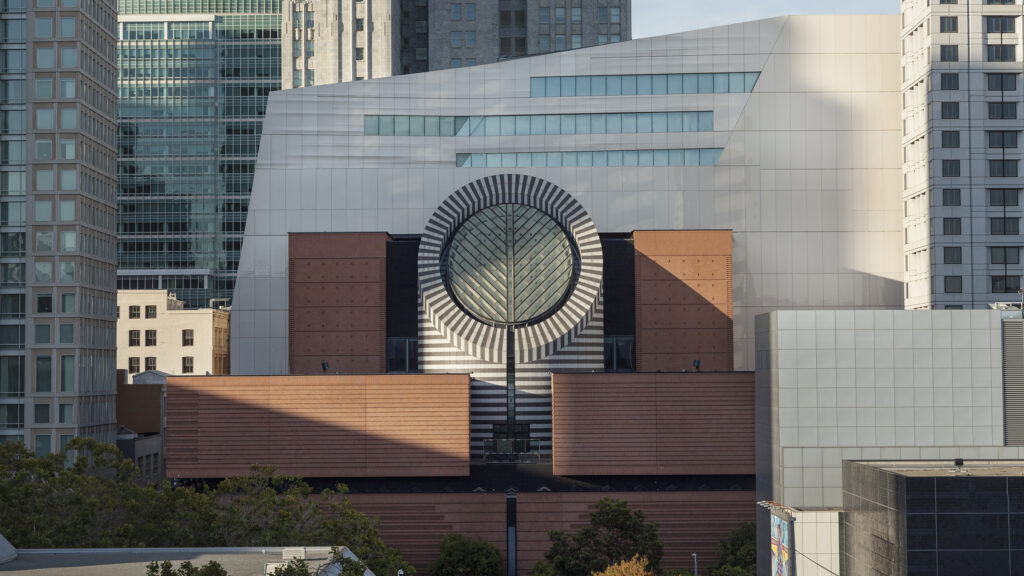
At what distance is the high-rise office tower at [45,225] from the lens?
86625mm

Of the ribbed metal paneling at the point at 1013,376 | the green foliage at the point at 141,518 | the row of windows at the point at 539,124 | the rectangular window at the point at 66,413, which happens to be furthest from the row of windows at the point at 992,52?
the rectangular window at the point at 66,413

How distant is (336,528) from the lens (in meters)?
61.2

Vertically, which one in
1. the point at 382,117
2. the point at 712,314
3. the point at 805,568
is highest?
the point at 382,117

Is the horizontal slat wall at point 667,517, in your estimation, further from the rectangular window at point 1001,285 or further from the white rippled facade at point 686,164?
the rectangular window at point 1001,285

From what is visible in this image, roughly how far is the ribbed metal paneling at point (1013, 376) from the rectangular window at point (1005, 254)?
75.0 ft

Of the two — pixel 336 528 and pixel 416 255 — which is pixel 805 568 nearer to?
pixel 336 528

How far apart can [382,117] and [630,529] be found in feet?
119

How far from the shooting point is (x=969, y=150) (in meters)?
86.4

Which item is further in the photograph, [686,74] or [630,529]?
[686,74]

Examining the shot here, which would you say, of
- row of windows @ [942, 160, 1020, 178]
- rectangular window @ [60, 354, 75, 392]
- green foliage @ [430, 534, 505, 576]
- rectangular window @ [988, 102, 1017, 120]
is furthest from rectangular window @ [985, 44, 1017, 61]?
rectangular window @ [60, 354, 75, 392]

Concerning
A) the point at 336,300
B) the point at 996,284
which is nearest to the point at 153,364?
the point at 336,300

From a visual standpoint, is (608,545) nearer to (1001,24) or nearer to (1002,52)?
(1002,52)

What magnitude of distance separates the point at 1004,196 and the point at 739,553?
32.7m

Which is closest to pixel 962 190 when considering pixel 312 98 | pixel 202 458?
pixel 312 98
